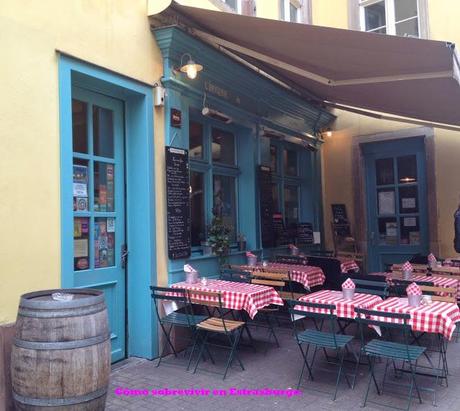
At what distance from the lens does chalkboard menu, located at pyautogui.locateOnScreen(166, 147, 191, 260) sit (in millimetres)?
4930

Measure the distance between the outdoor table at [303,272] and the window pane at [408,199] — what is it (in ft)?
8.88

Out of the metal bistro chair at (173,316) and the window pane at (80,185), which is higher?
the window pane at (80,185)

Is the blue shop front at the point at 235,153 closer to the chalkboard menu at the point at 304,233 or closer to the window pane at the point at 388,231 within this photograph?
the chalkboard menu at the point at 304,233

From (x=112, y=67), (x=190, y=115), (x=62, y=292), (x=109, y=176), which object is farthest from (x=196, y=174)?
(x=62, y=292)

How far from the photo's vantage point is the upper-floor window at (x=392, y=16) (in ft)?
25.9

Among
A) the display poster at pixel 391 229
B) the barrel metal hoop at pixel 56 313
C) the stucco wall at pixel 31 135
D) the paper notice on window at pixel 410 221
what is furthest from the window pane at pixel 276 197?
the barrel metal hoop at pixel 56 313

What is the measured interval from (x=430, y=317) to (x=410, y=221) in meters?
4.67

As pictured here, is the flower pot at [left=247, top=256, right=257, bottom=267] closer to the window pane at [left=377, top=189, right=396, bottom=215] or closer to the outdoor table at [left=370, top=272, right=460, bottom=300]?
the outdoor table at [left=370, top=272, right=460, bottom=300]

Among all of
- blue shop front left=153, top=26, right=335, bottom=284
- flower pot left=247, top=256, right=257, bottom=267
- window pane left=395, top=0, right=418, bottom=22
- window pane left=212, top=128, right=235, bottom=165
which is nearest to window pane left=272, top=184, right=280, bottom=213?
blue shop front left=153, top=26, right=335, bottom=284

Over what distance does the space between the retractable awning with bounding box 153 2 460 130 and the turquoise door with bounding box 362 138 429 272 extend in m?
1.72

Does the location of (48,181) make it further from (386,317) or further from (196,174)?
(386,317)

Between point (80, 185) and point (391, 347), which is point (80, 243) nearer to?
point (80, 185)

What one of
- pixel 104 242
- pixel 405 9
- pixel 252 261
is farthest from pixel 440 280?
pixel 405 9

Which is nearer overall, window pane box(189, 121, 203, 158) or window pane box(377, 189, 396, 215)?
window pane box(189, 121, 203, 158)
